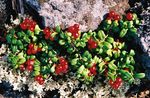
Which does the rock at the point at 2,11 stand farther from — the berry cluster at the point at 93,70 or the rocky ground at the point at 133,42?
the berry cluster at the point at 93,70

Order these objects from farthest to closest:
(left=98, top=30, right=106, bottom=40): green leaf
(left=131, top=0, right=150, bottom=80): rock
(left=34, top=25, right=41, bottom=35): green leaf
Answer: (left=34, top=25, right=41, bottom=35): green leaf → (left=98, top=30, right=106, bottom=40): green leaf → (left=131, top=0, right=150, bottom=80): rock

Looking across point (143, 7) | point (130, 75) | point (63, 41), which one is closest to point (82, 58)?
point (63, 41)

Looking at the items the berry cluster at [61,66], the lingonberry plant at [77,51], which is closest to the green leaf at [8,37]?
the lingonberry plant at [77,51]

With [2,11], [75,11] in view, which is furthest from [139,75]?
[2,11]

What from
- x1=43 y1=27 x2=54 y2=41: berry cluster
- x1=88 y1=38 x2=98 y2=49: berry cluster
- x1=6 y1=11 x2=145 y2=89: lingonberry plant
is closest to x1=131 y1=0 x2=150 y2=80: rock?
x1=6 y1=11 x2=145 y2=89: lingonberry plant

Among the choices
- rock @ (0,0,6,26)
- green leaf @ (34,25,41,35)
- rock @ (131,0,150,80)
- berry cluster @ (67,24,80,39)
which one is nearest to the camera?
rock @ (131,0,150,80)

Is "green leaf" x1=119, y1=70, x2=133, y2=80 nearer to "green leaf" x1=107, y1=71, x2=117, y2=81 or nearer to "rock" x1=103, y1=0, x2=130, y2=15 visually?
"green leaf" x1=107, y1=71, x2=117, y2=81
